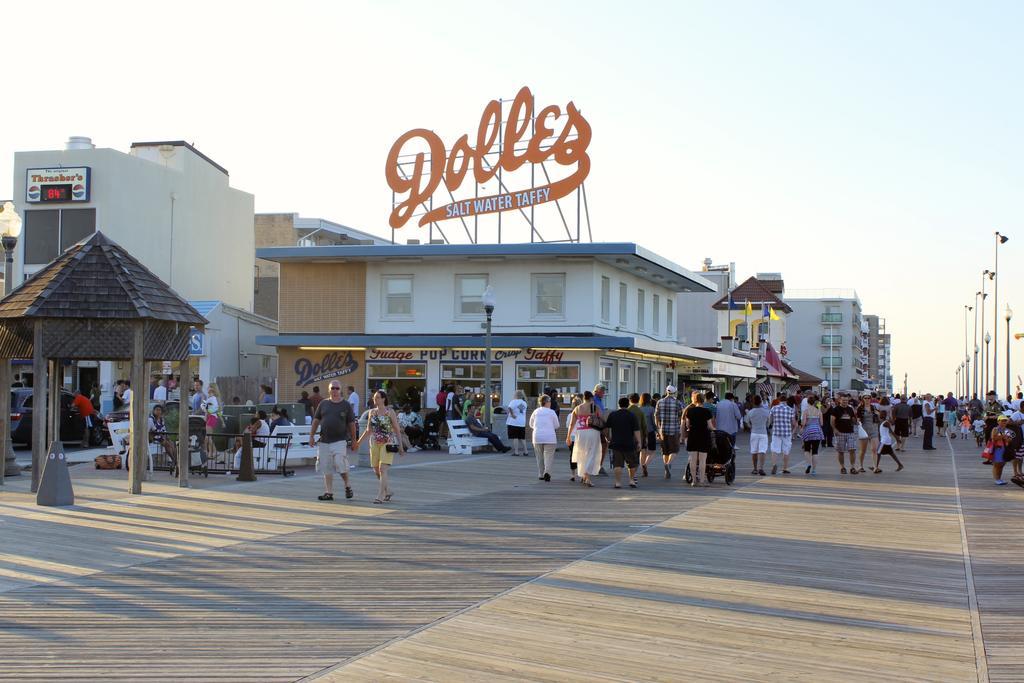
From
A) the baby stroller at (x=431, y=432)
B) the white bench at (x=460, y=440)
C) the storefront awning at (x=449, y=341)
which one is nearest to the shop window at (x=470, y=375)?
the storefront awning at (x=449, y=341)

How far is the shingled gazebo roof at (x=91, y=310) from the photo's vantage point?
1744 cm

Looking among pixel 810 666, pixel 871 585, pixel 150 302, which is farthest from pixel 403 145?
pixel 810 666

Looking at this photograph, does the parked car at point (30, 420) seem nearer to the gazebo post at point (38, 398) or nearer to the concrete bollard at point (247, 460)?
the concrete bollard at point (247, 460)

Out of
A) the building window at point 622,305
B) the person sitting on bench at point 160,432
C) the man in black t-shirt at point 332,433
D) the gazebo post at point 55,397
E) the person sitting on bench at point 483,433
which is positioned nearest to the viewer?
the man in black t-shirt at point 332,433

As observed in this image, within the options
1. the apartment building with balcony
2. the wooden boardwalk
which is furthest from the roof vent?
the apartment building with balcony

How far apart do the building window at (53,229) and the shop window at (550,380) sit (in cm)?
1981

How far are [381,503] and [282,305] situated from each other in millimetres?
21783

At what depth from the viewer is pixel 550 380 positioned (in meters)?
35.8

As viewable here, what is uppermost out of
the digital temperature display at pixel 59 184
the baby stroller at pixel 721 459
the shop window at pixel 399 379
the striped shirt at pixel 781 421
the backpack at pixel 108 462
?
the digital temperature display at pixel 59 184

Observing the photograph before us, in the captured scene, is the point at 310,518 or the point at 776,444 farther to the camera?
the point at 776,444

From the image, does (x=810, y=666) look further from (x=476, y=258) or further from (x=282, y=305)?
(x=282, y=305)

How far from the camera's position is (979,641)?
330 inches

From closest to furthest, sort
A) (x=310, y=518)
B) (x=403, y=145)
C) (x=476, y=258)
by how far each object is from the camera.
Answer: (x=310, y=518), (x=476, y=258), (x=403, y=145)

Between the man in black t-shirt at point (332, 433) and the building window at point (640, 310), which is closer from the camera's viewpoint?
the man in black t-shirt at point (332, 433)
